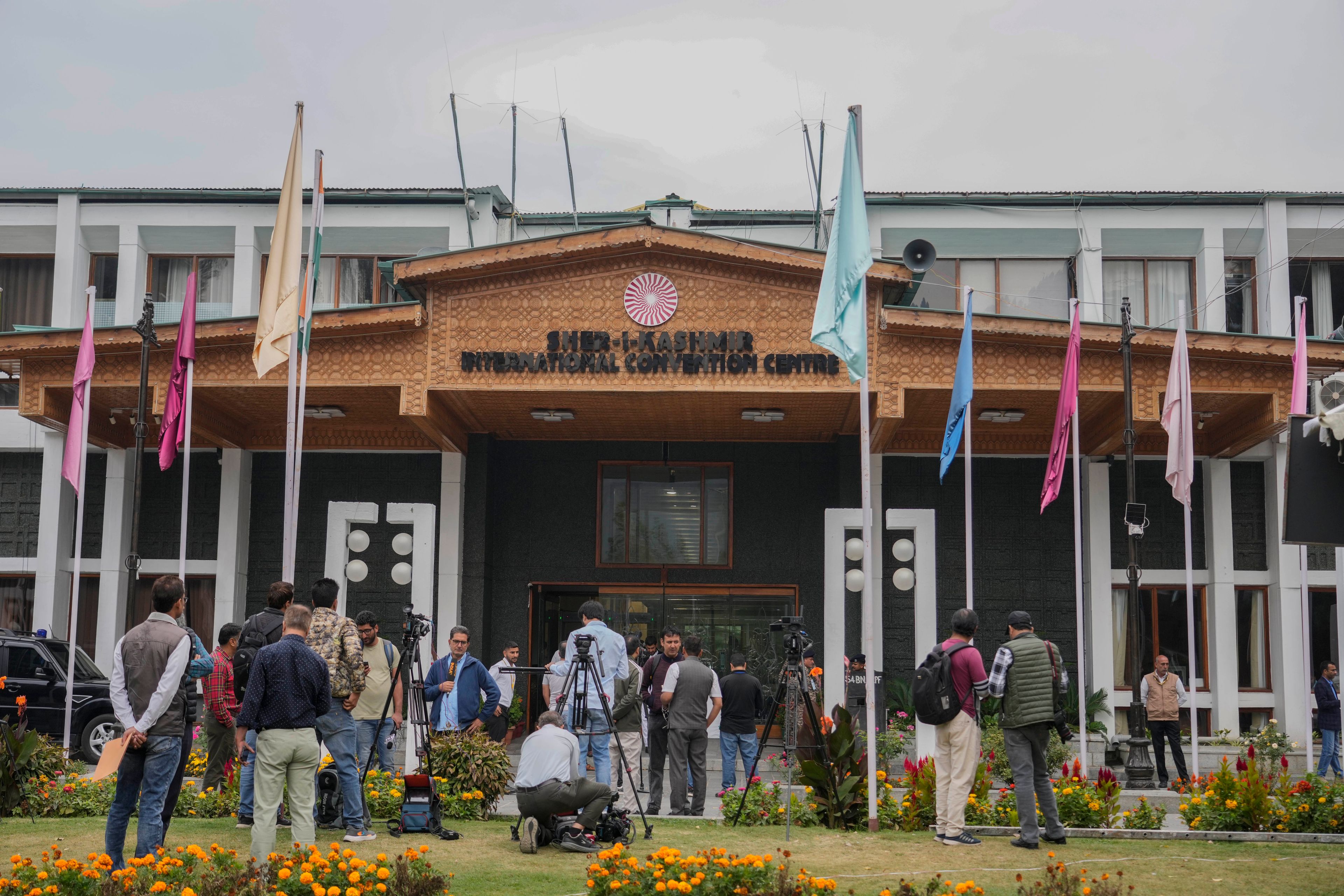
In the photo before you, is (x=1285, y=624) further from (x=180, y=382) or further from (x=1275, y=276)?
(x=180, y=382)

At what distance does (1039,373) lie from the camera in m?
18.0

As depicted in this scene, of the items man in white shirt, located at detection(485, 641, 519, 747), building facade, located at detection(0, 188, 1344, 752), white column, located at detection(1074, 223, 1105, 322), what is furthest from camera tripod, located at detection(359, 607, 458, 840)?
white column, located at detection(1074, 223, 1105, 322)

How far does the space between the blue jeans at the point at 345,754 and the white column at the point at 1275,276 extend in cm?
1772

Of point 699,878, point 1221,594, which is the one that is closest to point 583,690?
point 699,878

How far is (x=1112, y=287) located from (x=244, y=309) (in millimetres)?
15626

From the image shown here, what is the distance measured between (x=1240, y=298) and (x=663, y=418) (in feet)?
35.0

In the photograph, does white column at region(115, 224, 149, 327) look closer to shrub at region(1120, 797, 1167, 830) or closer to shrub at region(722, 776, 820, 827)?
shrub at region(722, 776, 820, 827)

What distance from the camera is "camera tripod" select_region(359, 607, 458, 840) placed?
390 inches

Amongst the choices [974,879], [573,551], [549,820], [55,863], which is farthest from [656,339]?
[55,863]

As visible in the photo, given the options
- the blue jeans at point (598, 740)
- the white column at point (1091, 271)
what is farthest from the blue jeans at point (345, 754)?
the white column at point (1091, 271)

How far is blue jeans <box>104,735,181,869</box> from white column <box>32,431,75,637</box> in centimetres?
1404

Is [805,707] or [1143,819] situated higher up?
[805,707]

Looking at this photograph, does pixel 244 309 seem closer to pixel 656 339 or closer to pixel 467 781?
pixel 656 339

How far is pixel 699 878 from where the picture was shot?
686 centimetres
